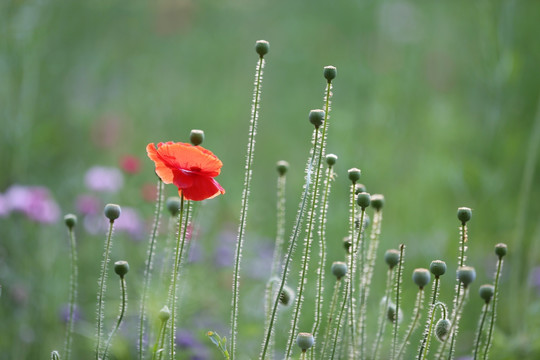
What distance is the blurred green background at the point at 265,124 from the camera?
2.38 metres

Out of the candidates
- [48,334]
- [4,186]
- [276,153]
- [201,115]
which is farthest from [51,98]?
[48,334]

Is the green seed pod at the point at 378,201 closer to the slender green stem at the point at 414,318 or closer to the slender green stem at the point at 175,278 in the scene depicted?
the slender green stem at the point at 414,318

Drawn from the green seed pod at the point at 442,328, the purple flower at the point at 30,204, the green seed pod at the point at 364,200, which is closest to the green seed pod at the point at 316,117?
the green seed pod at the point at 364,200

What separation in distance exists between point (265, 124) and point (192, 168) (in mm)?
4136

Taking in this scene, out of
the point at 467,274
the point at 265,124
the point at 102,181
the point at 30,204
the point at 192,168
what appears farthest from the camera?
the point at 265,124

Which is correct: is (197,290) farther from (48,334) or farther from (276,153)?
(276,153)

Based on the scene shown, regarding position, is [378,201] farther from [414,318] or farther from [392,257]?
[414,318]

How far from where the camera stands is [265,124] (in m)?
5.20

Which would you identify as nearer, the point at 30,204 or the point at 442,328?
the point at 442,328

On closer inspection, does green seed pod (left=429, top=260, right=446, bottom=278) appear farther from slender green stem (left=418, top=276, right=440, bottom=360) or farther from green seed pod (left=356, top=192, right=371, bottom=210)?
green seed pod (left=356, top=192, right=371, bottom=210)

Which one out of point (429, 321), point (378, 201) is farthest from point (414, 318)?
point (378, 201)

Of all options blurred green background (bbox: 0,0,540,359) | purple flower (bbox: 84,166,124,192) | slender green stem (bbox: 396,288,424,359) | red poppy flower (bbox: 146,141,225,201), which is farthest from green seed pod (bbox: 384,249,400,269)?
purple flower (bbox: 84,166,124,192)

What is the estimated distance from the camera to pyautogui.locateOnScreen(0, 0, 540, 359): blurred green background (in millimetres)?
2385

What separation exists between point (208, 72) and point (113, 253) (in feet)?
10.1
